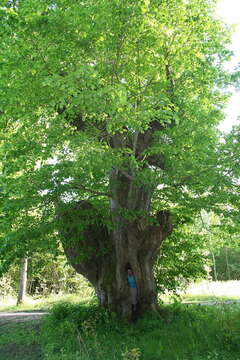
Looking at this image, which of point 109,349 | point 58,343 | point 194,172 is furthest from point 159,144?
point 58,343

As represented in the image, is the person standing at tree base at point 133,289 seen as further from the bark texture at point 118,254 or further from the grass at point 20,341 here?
the grass at point 20,341

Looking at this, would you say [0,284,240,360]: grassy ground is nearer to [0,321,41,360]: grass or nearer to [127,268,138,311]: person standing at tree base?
[0,321,41,360]: grass

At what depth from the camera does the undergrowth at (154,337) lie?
21.4 ft

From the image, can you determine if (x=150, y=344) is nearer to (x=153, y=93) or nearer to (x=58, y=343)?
(x=58, y=343)

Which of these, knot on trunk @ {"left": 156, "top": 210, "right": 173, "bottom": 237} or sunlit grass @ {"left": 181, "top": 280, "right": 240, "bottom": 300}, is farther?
sunlit grass @ {"left": 181, "top": 280, "right": 240, "bottom": 300}

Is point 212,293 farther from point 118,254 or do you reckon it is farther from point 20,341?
point 20,341

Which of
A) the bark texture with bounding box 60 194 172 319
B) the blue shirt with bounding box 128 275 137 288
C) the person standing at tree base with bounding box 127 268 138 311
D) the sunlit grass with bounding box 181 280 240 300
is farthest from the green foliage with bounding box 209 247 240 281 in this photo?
the blue shirt with bounding box 128 275 137 288

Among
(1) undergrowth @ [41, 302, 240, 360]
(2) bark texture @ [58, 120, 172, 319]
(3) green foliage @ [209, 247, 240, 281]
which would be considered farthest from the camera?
(3) green foliage @ [209, 247, 240, 281]

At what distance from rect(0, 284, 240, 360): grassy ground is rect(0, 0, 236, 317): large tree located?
35.9 inches

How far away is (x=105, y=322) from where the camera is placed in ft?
32.6

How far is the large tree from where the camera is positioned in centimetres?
668

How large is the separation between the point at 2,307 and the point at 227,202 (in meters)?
16.0

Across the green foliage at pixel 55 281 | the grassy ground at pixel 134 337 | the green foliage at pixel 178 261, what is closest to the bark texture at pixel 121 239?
the grassy ground at pixel 134 337

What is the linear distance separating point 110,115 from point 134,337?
5281 millimetres
